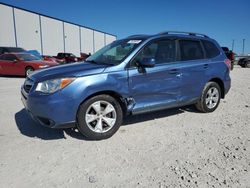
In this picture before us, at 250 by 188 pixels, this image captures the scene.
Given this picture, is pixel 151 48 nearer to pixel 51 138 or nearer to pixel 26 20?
pixel 51 138

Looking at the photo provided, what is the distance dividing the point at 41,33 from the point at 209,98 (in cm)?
2979

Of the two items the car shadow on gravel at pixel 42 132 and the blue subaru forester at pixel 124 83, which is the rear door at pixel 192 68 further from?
the car shadow on gravel at pixel 42 132

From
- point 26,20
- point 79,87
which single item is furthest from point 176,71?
point 26,20

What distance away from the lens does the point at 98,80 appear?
3.68m

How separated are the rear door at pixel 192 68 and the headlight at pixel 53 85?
2.39 metres

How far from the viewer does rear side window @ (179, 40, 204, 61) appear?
482cm

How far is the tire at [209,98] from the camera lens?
5.30m

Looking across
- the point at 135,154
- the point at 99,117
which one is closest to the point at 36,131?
the point at 99,117

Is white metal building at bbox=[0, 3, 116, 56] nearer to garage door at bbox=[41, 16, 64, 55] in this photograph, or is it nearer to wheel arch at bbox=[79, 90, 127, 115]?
garage door at bbox=[41, 16, 64, 55]

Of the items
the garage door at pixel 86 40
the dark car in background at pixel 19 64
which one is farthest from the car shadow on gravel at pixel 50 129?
the garage door at pixel 86 40

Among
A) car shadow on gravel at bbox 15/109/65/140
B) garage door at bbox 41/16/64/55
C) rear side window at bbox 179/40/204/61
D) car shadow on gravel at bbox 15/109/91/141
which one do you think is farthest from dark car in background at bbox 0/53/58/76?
garage door at bbox 41/16/64/55

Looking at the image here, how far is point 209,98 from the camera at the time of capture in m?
5.46

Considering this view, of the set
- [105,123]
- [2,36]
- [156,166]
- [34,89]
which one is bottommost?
[156,166]

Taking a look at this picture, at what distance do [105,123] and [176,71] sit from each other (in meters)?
1.77
